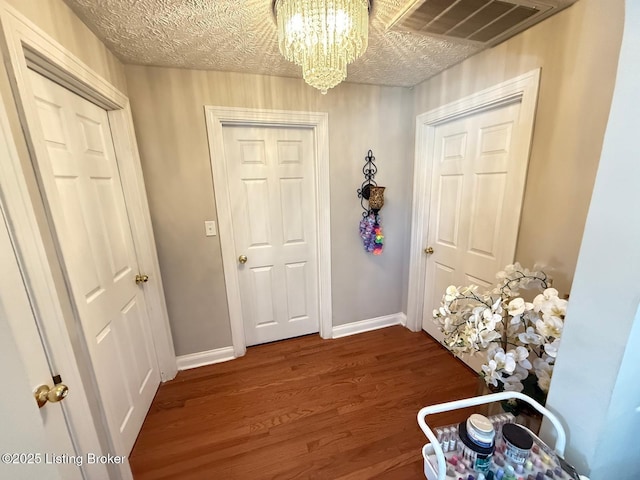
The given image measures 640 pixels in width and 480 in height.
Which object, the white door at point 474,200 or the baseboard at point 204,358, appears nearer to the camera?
the white door at point 474,200

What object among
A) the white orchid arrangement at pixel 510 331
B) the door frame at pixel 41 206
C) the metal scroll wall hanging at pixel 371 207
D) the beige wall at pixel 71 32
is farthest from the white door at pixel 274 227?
the white orchid arrangement at pixel 510 331

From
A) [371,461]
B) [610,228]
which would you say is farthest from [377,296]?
[610,228]

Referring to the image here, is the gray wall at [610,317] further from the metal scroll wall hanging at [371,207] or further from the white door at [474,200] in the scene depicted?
the metal scroll wall hanging at [371,207]

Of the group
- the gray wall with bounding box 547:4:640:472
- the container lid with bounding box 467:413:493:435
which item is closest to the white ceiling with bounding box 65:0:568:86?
the gray wall with bounding box 547:4:640:472

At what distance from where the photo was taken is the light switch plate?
6.24ft

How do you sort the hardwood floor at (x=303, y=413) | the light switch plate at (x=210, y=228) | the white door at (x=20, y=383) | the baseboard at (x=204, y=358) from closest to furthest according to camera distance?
the white door at (x=20, y=383) < the hardwood floor at (x=303, y=413) < the light switch plate at (x=210, y=228) < the baseboard at (x=204, y=358)

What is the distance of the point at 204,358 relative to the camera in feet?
6.85

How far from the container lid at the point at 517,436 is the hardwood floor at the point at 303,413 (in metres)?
0.79

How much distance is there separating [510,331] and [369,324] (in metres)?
1.46

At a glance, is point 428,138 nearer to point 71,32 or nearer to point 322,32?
point 322,32

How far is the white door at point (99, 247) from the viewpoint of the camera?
3.32 ft

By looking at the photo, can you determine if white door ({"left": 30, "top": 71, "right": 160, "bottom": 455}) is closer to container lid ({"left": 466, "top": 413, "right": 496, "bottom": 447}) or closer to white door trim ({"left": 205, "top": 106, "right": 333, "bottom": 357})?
white door trim ({"left": 205, "top": 106, "right": 333, "bottom": 357})

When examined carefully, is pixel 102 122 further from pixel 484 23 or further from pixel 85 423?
pixel 484 23

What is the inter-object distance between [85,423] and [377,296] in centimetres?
212
